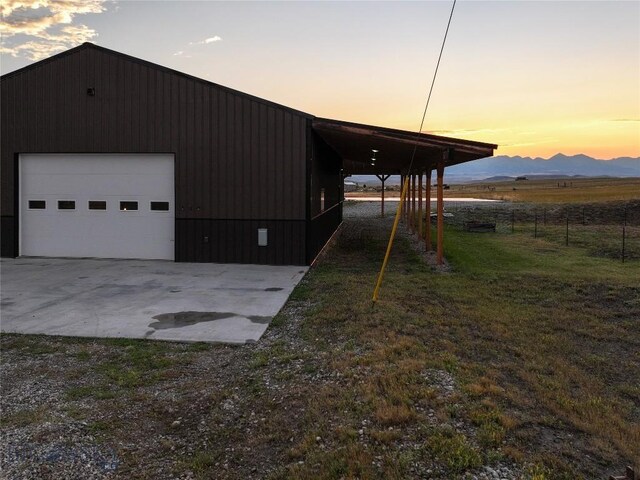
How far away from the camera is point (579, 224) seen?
85.0ft

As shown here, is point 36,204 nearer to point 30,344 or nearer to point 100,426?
point 30,344

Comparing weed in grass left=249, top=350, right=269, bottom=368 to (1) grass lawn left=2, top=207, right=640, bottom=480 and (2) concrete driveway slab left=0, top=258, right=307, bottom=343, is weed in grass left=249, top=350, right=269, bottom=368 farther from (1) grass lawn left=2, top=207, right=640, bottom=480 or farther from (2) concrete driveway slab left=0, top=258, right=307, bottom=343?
(2) concrete driveway slab left=0, top=258, right=307, bottom=343

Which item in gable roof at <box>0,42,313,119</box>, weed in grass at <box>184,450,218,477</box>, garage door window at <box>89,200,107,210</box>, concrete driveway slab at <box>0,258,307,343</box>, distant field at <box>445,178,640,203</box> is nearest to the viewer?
weed in grass at <box>184,450,218,477</box>

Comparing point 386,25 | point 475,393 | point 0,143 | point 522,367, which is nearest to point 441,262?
point 386,25

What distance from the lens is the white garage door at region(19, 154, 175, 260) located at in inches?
535

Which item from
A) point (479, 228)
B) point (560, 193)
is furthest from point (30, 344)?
point (560, 193)

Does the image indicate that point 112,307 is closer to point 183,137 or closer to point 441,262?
point 183,137

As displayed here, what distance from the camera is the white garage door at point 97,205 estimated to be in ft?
44.5

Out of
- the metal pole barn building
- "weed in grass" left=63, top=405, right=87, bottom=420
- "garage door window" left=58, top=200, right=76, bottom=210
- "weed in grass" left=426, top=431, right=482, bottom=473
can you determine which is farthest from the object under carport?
"weed in grass" left=63, top=405, right=87, bottom=420

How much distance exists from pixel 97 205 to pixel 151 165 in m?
1.92

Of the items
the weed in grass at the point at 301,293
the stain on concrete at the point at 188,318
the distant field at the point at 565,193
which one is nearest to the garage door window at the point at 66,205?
the weed in grass at the point at 301,293

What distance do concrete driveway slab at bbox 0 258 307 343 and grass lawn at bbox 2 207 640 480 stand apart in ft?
1.73

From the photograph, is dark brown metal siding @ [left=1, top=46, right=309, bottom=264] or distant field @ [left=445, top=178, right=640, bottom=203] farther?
distant field @ [left=445, top=178, right=640, bottom=203]

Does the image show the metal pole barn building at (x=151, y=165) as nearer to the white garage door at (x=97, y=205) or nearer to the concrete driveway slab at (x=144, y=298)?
the white garage door at (x=97, y=205)
